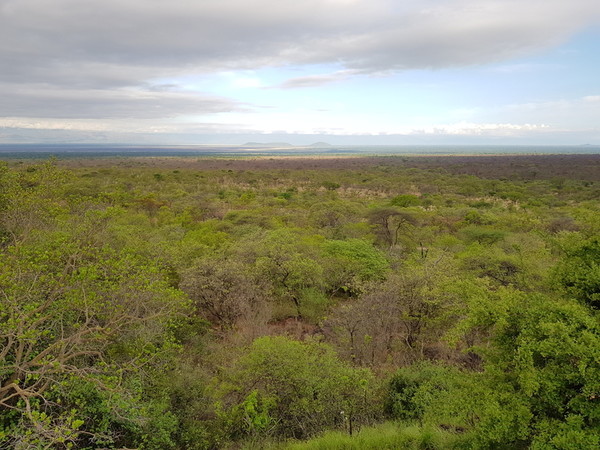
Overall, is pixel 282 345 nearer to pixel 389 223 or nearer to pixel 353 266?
pixel 353 266

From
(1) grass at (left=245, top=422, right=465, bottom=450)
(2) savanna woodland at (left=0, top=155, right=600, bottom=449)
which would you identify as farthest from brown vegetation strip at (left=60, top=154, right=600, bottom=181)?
(1) grass at (left=245, top=422, right=465, bottom=450)

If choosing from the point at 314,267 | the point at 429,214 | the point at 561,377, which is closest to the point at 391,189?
the point at 429,214

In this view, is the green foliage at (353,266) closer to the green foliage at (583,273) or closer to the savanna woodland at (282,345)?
the savanna woodland at (282,345)

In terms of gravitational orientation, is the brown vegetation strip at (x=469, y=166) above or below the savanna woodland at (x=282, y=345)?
above

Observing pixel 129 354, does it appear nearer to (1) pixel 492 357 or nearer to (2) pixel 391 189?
(1) pixel 492 357

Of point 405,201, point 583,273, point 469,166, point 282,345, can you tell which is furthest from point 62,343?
point 469,166

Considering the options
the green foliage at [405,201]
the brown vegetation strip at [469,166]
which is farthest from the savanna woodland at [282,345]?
the brown vegetation strip at [469,166]

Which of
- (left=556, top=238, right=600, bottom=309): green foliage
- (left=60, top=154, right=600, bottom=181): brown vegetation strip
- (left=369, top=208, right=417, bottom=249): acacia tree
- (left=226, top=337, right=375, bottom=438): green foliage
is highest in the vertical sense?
(left=60, top=154, right=600, bottom=181): brown vegetation strip

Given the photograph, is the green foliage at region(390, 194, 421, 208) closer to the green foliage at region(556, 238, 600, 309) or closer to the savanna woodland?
the savanna woodland

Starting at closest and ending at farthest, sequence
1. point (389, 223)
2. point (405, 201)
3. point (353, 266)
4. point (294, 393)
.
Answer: point (294, 393), point (353, 266), point (389, 223), point (405, 201)

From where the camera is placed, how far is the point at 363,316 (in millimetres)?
14227

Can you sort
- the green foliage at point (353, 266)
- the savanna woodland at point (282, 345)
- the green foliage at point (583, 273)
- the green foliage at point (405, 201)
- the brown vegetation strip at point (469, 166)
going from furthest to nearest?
1. the brown vegetation strip at point (469, 166)
2. the green foliage at point (405, 201)
3. the green foliage at point (353, 266)
4. the green foliage at point (583, 273)
5. the savanna woodland at point (282, 345)

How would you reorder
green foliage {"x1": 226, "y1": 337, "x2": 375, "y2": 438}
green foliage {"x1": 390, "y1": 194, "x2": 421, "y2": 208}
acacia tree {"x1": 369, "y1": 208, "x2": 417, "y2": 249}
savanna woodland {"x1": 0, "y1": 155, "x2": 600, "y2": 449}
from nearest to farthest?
savanna woodland {"x1": 0, "y1": 155, "x2": 600, "y2": 449}, green foliage {"x1": 226, "y1": 337, "x2": 375, "y2": 438}, acacia tree {"x1": 369, "y1": 208, "x2": 417, "y2": 249}, green foliage {"x1": 390, "y1": 194, "x2": 421, "y2": 208}

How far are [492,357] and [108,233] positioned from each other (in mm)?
16948
